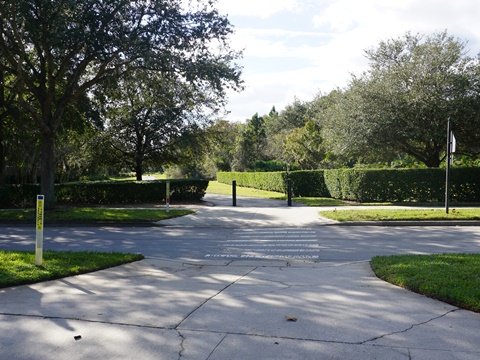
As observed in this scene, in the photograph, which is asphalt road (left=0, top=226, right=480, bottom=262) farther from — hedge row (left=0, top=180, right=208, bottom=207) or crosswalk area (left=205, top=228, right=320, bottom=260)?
hedge row (left=0, top=180, right=208, bottom=207)

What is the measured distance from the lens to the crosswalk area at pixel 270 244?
10227mm

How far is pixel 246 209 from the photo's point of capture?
20891 millimetres

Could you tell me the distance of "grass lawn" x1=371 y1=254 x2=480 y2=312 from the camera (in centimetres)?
572

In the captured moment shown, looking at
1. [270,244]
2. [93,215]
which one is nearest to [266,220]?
[270,244]

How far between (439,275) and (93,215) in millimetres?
14018

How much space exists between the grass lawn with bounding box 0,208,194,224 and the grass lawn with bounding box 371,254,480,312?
10.7 meters

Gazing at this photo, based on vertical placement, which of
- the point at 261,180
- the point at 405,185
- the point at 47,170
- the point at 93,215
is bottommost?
the point at 93,215

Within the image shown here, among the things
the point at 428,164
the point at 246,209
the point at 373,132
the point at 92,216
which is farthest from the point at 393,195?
Answer: the point at 92,216

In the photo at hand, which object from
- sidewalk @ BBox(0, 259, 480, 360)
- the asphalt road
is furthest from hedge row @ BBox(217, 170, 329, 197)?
sidewalk @ BBox(0, 259, 480, 360)

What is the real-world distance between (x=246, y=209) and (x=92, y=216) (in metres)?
6.83

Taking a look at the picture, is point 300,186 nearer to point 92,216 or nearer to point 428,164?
point 428,164

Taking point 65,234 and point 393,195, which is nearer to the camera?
point 65,234

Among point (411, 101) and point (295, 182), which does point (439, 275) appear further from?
point (295, 182)

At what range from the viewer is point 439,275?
6.73 m
